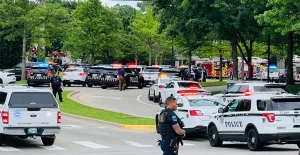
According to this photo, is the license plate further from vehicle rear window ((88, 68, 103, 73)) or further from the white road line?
vehicle rear window ((88, 68, 103, 73))

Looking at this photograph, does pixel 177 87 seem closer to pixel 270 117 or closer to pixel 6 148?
pixel 6 148

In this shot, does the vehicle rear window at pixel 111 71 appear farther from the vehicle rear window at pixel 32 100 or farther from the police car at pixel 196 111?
the vehicle rear window at pixel 32 100

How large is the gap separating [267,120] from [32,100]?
6794 millimetres

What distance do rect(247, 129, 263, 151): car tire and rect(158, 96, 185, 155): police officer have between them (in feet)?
23.1

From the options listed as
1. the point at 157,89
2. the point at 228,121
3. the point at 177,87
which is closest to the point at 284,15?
the point at 177,87

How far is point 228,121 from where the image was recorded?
21766mm

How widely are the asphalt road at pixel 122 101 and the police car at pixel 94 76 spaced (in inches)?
95.6

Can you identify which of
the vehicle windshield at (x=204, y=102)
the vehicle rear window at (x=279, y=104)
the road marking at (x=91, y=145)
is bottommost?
the road marking at (x=91, y=145)

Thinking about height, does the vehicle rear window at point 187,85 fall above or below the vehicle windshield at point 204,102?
above

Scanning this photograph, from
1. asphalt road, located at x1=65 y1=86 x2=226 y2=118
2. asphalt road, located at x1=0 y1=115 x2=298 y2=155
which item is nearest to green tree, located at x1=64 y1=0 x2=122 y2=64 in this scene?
asphalt road, located at x1=65 y1=86 x2=226 y2=118

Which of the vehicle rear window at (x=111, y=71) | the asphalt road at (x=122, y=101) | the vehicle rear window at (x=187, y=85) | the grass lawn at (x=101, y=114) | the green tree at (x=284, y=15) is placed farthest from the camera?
the vehicle rear window at (x=111, y=71)

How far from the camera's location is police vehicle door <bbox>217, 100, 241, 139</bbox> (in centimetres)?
2148

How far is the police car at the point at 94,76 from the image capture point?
2178 inches

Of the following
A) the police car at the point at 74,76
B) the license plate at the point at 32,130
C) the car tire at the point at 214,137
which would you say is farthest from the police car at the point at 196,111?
the police car at the point at 74,76
